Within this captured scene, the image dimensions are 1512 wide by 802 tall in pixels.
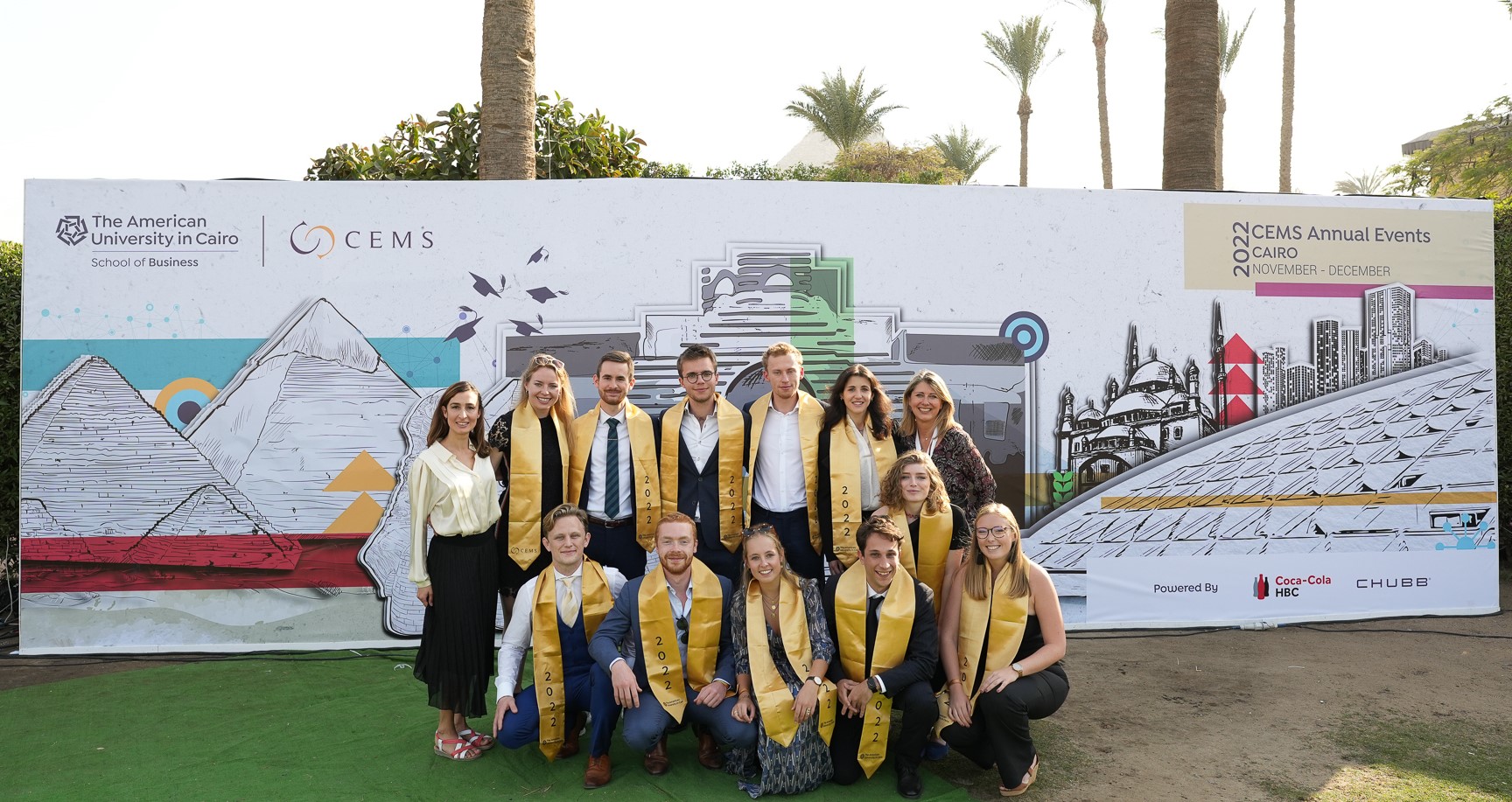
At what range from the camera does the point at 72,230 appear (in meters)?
4.73

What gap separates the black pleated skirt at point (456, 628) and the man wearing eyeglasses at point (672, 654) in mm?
470

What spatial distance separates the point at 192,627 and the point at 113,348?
4.78 feet

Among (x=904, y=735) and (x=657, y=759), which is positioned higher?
(x=904, y=735)

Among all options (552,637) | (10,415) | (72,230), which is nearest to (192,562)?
(10,415)

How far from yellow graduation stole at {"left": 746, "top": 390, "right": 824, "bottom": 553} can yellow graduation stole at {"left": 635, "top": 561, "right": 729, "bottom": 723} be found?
1.88 feet

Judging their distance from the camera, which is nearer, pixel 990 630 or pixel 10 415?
pixel 990 630

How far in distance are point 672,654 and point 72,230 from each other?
12.8 feet

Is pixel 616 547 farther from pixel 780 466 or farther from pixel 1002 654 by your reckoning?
pixel 1002 654

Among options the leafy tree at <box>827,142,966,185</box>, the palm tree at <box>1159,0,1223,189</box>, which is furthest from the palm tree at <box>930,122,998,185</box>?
the palm tree at <box>1159,0,1223,189</box>

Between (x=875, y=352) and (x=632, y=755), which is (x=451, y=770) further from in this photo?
(x=875, y=352)

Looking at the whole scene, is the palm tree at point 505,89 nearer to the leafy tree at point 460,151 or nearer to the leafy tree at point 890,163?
the leafy tree at point 460,151

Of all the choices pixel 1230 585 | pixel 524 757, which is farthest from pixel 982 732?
pixel 1230 585

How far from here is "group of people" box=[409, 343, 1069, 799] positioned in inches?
123

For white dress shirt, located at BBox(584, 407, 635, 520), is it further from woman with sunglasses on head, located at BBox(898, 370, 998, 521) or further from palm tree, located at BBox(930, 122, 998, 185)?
palm tree, located at BBox(930, 122, 998, 185)
